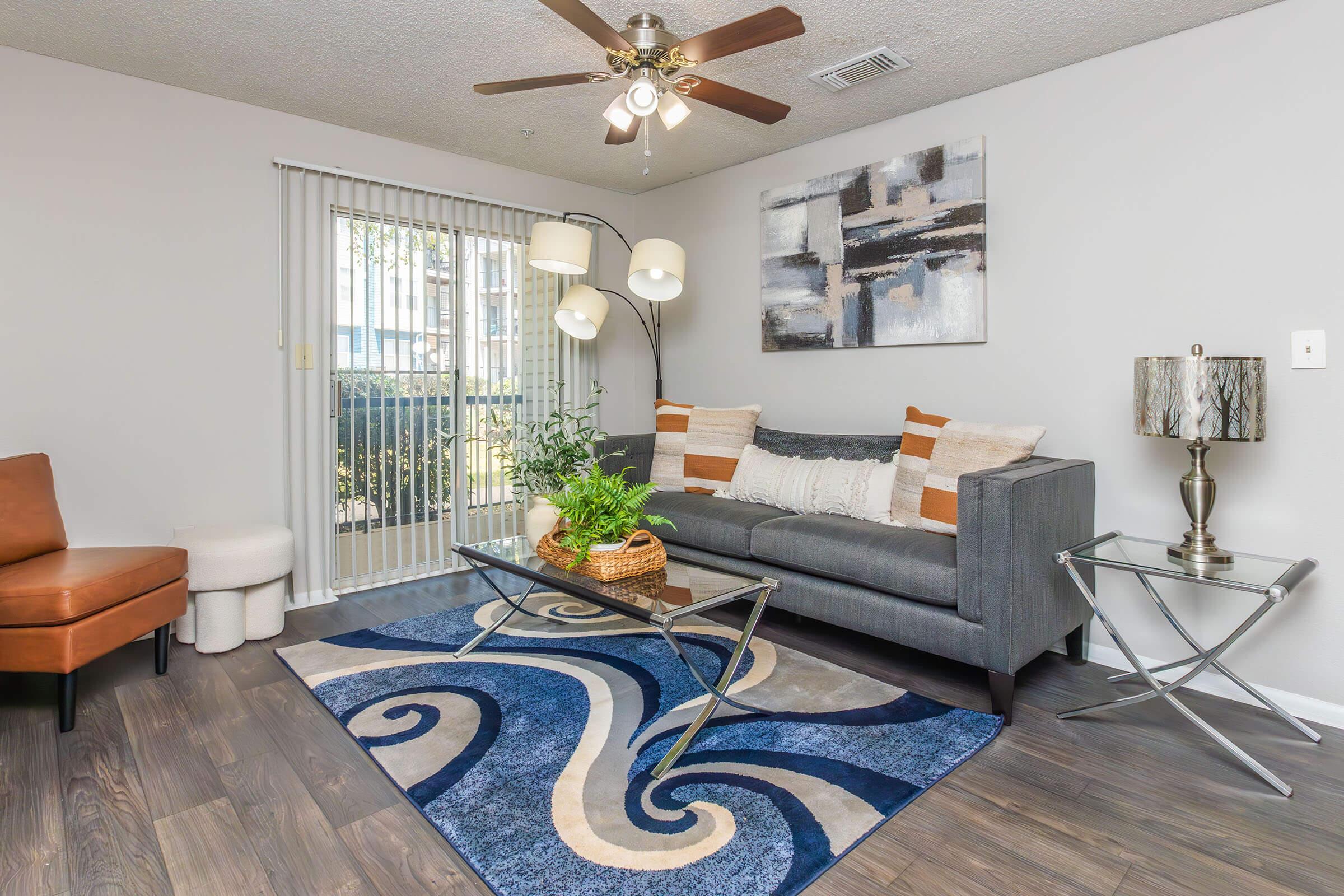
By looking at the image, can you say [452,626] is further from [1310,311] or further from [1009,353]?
[1310,311]

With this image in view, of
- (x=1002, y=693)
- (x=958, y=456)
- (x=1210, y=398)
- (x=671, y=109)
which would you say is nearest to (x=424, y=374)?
(x=671, y=109)

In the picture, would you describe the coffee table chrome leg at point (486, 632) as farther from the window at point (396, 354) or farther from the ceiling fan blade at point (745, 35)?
the ceiling fan blade at point (745, 35)

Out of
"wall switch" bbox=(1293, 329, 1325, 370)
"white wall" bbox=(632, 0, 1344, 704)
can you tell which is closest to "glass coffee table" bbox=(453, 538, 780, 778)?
"white wall" bbox=(632, 0, 1344, 704)

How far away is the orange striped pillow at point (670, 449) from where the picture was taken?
3.90 m

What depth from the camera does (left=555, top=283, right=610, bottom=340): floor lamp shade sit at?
12.8ft

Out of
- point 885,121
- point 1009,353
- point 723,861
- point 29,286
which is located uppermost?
point 885,121

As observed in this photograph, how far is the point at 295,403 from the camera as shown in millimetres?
3471

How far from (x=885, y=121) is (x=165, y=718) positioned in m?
3.89

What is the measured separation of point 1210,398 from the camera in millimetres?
2156

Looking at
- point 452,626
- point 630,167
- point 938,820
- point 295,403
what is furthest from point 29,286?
point 938,820

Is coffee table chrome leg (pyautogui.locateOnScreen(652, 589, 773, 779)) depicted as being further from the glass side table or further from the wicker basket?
the glass side table

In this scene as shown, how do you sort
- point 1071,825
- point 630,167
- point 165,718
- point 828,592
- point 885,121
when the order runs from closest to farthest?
point 1071,825 → point 165,718 → point 828,592 → point 885,121 → point 630,167

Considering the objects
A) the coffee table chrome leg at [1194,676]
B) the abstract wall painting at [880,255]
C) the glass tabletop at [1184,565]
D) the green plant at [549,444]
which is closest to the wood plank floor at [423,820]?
the coffee table chrome leg at [1194,676]

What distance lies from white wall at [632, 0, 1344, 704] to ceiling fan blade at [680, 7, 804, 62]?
1.54 m
